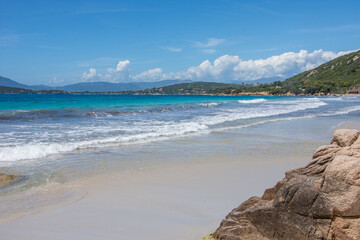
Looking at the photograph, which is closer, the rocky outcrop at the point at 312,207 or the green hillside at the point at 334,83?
the rocky outcrop at the point at 312,207

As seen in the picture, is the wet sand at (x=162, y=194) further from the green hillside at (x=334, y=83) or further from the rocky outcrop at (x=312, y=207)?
the green hillside at (x=334, y=83)

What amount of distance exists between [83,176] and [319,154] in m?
6.43

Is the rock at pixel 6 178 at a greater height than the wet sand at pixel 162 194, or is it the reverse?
the rock at pixel 6 178

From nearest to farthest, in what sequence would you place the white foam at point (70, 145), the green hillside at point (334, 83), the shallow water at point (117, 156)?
1. the shallow water at point (117, 156)
2. the white foam at point (70, 145)
3. the green hillside at point (334, 83)

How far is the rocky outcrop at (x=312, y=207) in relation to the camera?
402 centimetres

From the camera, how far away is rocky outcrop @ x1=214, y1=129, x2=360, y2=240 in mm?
4016

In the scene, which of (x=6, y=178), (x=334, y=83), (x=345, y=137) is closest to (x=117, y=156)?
(x=6, y=178)

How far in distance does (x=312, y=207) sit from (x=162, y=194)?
395 cm

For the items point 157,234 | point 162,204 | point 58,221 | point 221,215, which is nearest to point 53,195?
point 58,221

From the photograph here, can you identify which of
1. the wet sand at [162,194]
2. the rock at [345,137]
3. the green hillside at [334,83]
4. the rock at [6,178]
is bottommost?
the wet sand at [162,194]

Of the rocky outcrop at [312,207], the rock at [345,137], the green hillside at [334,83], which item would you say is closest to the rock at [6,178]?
the rocky outcrop at [312,207]

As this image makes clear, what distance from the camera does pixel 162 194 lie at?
24.5ft

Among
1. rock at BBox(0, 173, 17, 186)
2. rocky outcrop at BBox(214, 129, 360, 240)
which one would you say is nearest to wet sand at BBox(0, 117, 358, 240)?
rocky outcrop at BBox(214, 129, 360, 240)

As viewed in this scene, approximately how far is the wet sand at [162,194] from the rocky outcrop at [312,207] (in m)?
1.03
